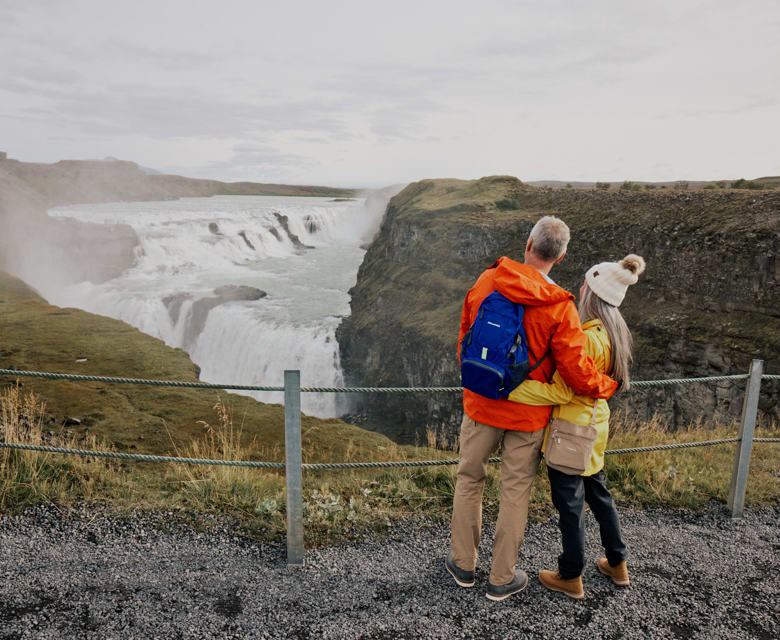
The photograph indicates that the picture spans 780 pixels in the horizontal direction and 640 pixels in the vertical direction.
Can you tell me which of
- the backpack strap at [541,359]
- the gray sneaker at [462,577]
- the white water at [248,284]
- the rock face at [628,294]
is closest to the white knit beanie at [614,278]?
the backpack strap at [541,359]

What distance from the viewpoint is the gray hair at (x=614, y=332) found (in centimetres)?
406

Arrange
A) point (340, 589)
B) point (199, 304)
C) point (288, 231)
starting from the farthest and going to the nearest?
1. point (288, 231)
2. point (199, 304)
3. point (340, 589)

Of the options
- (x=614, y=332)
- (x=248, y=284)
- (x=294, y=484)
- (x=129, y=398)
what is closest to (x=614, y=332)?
(x=614, y=332)

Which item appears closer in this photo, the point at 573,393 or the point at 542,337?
the point at 542,337

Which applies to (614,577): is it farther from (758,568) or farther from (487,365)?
(487,365)

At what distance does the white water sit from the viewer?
123 feet

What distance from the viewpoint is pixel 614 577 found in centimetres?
464

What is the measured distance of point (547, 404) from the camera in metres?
4.01

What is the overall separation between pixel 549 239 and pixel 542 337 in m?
0.68

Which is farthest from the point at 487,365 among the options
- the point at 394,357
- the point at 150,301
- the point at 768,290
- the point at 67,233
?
the point at 67,233

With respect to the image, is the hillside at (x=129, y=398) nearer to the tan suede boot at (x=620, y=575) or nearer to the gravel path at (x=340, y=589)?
the gravel path at (x=340, y=589)

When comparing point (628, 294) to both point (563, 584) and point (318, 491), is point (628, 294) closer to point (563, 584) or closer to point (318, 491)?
point (318, 491)

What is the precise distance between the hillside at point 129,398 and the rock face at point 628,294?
39.5ft

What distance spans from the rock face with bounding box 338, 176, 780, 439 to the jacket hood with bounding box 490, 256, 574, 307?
58.9ft
